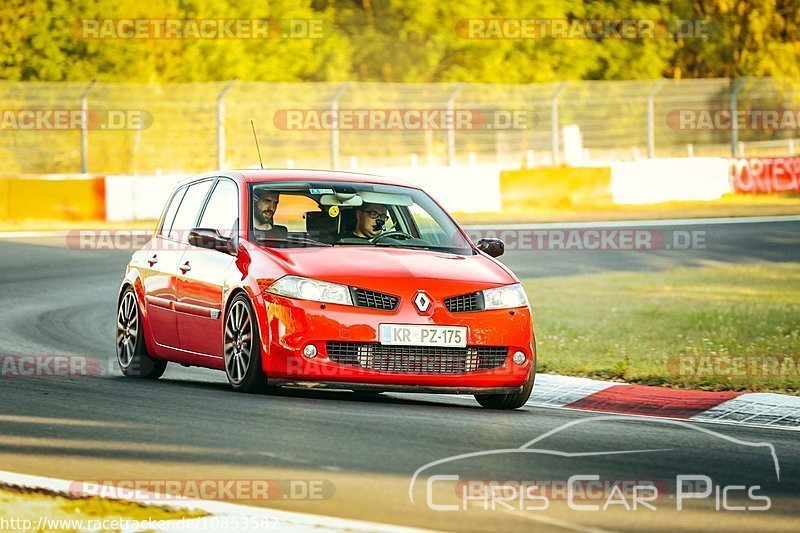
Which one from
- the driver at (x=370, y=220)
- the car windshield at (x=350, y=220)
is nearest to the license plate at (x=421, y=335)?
the car windshield at (x=350, y=220)

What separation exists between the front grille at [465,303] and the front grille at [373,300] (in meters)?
0.33

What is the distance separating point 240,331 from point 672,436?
280cm

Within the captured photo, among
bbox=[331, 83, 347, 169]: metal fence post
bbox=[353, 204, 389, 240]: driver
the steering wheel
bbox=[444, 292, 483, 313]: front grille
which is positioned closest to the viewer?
bbox=[444, 292, 483, 313]: front grille

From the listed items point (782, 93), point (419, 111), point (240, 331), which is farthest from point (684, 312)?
point (782, 93)

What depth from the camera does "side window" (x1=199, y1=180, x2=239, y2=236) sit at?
35.1ft

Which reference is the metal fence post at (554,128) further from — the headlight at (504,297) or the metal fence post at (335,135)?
the headlight at (504,297)

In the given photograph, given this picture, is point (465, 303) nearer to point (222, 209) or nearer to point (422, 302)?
point (422, 302)

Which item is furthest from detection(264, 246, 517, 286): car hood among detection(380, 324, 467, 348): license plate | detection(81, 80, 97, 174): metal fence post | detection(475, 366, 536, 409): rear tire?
detection(81, 80, 97, 174): metal fence post

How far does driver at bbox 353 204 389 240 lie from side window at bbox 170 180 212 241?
1350 mm

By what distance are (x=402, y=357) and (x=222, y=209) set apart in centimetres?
215

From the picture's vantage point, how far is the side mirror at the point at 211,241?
33.8ft

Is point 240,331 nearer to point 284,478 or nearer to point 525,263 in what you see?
point 284,478

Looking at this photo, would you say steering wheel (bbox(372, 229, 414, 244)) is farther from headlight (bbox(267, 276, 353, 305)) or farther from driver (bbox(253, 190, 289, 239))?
headlight (bbox(267, 276, 353, 305))

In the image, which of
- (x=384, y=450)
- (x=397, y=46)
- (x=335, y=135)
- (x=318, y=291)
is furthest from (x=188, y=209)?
(x=397, y=46)
